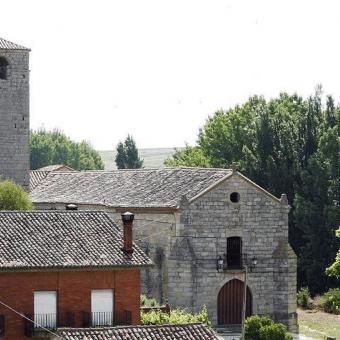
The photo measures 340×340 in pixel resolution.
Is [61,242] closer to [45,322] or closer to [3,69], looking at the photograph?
[45,322]

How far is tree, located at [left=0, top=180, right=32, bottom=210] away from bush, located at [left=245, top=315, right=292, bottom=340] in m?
17.8

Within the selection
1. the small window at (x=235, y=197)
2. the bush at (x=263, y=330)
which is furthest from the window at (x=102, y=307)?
the small window at (x=235, y=197)

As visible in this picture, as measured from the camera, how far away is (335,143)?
82312 mm

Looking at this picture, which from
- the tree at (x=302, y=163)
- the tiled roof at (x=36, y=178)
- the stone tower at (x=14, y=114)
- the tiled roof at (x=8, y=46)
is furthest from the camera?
the tiled roof at (x=36, y=178)

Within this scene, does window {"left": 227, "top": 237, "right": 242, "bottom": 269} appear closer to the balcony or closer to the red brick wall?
the red brick wall

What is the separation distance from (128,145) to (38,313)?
3959 inches

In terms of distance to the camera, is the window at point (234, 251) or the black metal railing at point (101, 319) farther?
the window at point (234, 251)

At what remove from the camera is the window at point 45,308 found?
45.6 metres

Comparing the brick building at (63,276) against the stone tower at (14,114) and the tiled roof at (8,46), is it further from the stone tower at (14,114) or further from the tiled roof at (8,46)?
the stone tower at (14,114)

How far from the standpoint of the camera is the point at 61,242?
47750mm

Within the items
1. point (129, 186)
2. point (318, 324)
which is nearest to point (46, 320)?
point (318, 324)

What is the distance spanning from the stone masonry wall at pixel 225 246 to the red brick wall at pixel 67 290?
14.3 meters

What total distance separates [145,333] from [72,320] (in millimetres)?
7484

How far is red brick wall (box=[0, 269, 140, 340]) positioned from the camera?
45.2m
